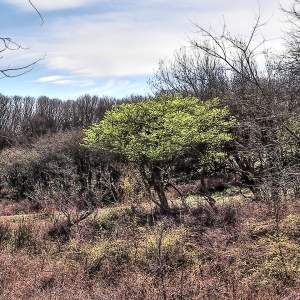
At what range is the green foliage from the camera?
1623 cm

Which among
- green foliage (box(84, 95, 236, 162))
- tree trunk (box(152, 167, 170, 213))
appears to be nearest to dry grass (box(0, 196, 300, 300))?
tree trunk (box(152, 167, 170, 213))

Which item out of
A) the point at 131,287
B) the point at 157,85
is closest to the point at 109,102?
the point at 157,85

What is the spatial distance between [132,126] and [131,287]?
6.62 m

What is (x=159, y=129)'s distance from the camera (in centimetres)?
1664

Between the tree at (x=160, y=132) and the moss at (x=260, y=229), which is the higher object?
the tree at (x=160, y=132)

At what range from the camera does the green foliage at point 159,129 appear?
1623 cm

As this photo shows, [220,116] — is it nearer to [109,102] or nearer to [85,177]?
[85,177]

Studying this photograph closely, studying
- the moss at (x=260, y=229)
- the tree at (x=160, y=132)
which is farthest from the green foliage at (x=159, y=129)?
the moss at (x=260, y=229)

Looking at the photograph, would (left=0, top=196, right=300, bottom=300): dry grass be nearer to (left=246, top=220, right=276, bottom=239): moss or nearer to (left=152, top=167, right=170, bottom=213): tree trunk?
(left=246, top=220, right=276, bottom=239): moss

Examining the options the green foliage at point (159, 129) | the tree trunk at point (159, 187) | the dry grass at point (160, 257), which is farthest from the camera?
the tree trunk at point (159, 187)

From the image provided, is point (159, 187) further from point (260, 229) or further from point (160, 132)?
point (260, 229)

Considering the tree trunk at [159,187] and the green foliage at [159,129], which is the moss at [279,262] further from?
the tree trunk at [159,187]

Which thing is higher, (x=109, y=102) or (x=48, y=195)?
(x=109, y=102)

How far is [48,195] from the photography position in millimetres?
21516
